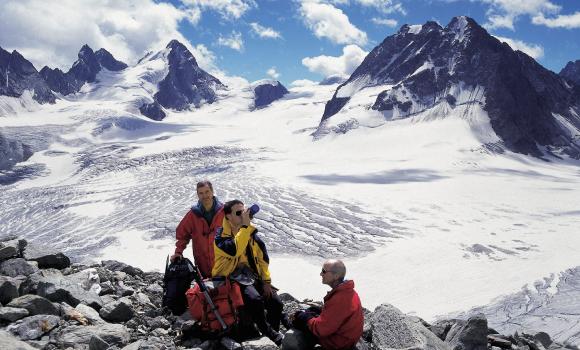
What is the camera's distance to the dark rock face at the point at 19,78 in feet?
578

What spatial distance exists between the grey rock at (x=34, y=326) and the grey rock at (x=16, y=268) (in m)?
2.16

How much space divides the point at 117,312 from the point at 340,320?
3.26 m

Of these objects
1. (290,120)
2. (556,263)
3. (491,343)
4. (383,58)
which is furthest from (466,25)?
(491,343)

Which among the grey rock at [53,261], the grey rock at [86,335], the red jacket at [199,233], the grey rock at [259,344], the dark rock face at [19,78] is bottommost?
the grey rock at [53,261]

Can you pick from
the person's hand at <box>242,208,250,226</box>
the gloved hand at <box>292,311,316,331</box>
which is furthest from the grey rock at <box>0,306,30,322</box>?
the gloved hand at <box>292,311,316,331</box>

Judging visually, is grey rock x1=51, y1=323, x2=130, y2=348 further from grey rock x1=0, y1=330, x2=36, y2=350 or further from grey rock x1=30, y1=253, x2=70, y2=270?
grey rock x1=30, y1=253, x2=70, y2=270

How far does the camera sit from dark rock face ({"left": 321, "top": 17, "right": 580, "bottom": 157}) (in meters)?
112

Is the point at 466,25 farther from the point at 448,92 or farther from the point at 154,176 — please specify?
Result: the point at 154,176

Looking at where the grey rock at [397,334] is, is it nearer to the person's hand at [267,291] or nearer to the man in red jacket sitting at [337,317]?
the man in red jacket sitting at [337,317]

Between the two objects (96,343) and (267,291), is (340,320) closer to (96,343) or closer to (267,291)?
(267,291)

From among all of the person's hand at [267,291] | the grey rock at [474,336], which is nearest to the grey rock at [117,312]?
the person's hand at [267,291]

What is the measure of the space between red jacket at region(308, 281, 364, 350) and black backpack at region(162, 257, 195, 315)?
236 cm

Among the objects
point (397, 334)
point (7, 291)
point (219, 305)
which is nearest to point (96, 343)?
point (219, 305)

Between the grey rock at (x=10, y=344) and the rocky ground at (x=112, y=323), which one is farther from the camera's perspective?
the rocky ground at (x=112, y=323)
